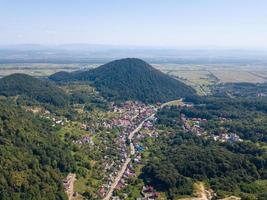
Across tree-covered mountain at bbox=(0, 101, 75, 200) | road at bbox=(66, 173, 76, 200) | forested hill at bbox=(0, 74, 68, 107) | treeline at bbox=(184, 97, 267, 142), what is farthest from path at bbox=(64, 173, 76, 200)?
forested hill at bbox=(0, 74, 68, 107)

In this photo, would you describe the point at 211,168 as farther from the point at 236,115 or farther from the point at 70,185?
the point at 236,115

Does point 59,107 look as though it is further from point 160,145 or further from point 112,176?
point 112,176

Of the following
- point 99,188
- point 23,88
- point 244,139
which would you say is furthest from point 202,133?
point 23,88

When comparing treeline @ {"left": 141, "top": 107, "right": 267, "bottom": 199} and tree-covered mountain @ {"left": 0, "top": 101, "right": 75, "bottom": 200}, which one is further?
treeline @ {"left": 141, "top": 107, "right": 267, "bottom": 199}

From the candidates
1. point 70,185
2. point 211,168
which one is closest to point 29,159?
point 70,185

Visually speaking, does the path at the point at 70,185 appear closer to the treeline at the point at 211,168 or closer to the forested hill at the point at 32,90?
the treeline at the point at 211,168

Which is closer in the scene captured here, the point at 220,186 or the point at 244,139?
the point at 220,186

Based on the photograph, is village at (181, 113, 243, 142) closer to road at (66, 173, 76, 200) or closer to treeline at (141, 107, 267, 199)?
treeline at (141, 107, 267, 199)
